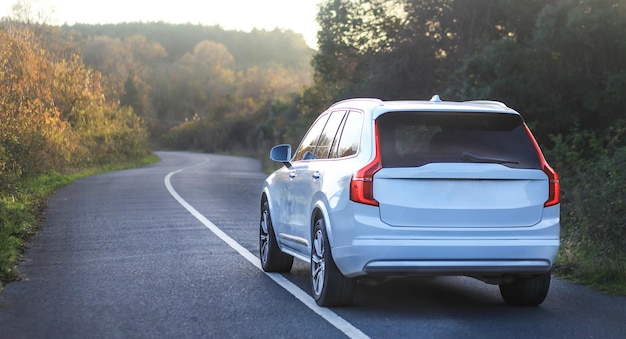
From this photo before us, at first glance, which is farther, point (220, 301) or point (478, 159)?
point (220, 301)

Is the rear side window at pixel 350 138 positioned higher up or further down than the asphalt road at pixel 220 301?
higher up

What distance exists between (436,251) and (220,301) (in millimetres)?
1967

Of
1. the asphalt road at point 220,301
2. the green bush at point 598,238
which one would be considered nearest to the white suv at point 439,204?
the asphalt road at point 220,301

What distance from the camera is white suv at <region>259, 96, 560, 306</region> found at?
7039 millimetres

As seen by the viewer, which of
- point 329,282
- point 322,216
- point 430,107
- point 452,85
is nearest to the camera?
point 329,282

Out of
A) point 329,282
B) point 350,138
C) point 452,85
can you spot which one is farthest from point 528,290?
point 452,85

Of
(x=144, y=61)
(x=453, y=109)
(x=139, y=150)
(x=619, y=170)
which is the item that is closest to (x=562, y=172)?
(x=619, y=170)

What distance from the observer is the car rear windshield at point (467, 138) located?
24.1 feet

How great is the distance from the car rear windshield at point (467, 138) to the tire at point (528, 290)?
0.97 meters

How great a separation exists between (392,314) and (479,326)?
75 centimetres

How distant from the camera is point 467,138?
7605mm

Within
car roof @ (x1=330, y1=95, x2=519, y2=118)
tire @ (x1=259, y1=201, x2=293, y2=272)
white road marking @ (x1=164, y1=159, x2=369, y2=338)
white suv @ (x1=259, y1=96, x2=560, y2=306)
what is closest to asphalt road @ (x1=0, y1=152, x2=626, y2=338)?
white road marking @ (x1=164, y1=159, x2=369, y2=338)

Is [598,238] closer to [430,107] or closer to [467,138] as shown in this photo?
[467,138]

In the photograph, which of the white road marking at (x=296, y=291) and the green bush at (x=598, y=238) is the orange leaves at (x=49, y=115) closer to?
the white road marking at (x=296, y=291)
